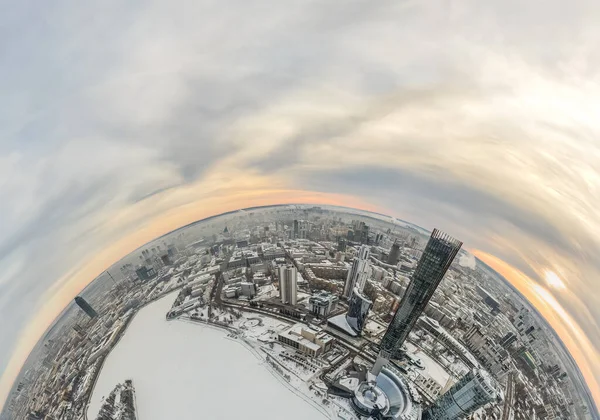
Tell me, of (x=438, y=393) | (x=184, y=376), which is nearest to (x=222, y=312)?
(x=184, y=376)

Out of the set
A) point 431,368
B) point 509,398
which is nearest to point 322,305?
point 431,368

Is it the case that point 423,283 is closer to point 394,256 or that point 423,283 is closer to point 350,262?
point 350,262

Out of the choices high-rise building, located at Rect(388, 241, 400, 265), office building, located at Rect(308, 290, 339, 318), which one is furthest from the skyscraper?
high-rise building, located at Rect(388, 241, 400, 265)

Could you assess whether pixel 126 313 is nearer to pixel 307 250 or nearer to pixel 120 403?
pixel 120 403

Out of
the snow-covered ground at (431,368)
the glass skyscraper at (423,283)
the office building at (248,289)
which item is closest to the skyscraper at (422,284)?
the glass skyscraper at (423,283)

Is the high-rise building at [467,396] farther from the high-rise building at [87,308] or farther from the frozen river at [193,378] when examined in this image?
the high-rise building at [87,308]

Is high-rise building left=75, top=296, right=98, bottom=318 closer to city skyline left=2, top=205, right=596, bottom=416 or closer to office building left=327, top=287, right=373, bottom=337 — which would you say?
city skyline left=2, top=205, right=596, bottom=416
